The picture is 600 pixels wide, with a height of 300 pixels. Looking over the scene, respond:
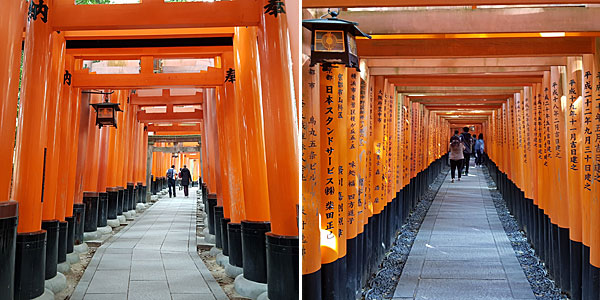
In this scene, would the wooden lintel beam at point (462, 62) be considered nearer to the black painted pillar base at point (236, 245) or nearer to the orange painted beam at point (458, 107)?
the black painted pillar base at point (236, 245)

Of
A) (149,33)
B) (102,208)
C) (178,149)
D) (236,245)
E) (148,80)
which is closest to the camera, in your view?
(149,33)

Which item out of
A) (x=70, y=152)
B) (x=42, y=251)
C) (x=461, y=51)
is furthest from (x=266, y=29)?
(x=70, y=152)

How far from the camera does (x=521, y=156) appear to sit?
1270cm

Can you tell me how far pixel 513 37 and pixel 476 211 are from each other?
28.8ft

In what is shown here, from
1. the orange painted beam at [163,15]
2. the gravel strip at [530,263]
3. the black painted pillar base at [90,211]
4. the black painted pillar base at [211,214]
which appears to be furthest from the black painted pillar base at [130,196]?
the orange painted beam at [163,15]

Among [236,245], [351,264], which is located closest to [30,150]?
[236,245]

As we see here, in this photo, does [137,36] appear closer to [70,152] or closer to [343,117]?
[70,152]

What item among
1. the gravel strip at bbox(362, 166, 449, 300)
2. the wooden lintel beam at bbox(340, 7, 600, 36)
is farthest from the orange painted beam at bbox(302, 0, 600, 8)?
the gravel strip at bbox(362, 166, 449, 300)

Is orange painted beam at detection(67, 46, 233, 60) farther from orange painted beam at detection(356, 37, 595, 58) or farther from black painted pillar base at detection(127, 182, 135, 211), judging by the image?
black painted pillar base at detection(127, 182, 135, 211)

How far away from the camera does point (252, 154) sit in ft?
23.7

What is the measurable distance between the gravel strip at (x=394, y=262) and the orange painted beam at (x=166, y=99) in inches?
254

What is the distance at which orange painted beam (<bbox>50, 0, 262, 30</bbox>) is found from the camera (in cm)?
623

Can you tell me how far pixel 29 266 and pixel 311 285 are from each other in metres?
3.40

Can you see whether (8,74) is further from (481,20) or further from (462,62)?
(462,62)
